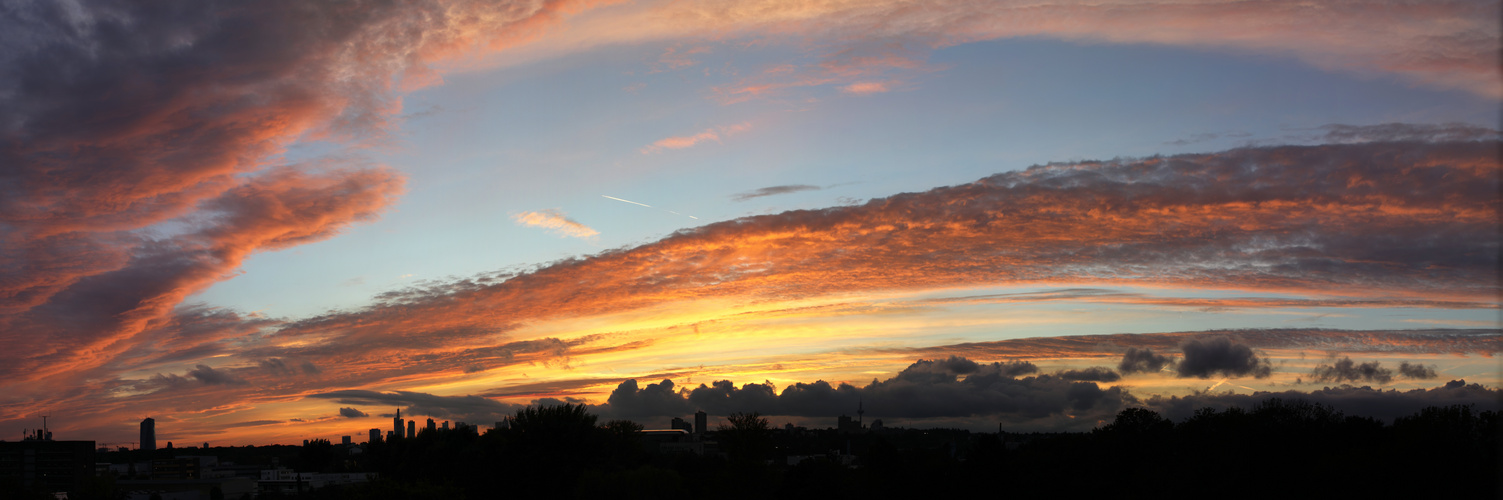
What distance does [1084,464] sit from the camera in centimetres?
6950

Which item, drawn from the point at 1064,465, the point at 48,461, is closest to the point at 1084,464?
the point at 1064,465

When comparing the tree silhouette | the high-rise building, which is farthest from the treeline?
the high-rise building

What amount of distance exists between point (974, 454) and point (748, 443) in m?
19.9

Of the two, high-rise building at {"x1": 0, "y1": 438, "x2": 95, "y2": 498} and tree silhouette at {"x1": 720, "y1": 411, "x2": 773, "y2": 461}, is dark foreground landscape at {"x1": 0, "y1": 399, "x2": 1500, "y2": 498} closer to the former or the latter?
tree silhouette at {"x1": 720, "y1": 411, "x2": 773, "y2": 461}

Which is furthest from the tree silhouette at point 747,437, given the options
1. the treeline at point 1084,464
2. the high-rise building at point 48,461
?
the high-rise building at point 48,461

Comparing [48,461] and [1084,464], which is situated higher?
[1084,464]

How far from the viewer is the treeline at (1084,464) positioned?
1781 inches

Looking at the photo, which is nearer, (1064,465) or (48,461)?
(1064,465)

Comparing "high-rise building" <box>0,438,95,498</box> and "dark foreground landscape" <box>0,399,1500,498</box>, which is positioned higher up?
"dark foreground landscape" <box>0,399,1500,498</box>

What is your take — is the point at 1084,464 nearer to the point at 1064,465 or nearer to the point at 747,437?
the point at 1064,465

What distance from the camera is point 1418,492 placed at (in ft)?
140

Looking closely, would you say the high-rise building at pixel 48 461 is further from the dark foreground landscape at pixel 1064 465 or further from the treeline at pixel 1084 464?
the treeline at pixel 1084 464

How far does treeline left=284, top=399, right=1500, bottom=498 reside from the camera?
148 feet

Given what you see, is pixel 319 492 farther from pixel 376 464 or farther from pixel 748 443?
pixel 748 443
